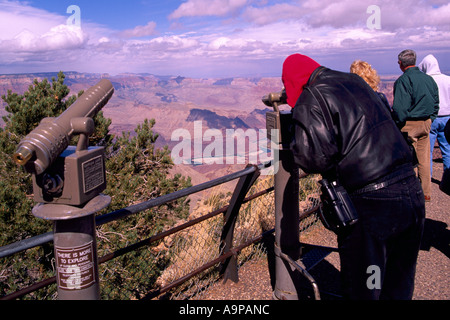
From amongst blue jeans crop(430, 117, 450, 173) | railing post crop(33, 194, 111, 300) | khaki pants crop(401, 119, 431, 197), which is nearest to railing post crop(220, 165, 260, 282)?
railing post crop(33, 194, 111, 300)

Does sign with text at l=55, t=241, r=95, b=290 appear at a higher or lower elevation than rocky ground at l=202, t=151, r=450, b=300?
higher

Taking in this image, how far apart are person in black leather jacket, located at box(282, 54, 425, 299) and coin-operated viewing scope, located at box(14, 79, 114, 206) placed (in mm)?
1055

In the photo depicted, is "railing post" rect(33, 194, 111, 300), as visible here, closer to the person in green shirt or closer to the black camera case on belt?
the black camera case on belt

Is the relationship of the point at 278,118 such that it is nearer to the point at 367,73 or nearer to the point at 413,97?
the point at 367,73

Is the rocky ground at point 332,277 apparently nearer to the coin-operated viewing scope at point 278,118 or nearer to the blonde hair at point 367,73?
the coin-operated viewing scope at point 278,118

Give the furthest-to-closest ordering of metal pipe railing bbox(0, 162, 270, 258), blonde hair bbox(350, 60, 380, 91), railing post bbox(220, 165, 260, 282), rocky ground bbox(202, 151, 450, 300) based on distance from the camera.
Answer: blonde hair bbox(350, 60, 380, 91) → rocky ground bbox(202, 151, 450, 300) → railing post bbox(220, 165, 260, 282) → metal pipe railing bbox(0, 162, 270, 258)

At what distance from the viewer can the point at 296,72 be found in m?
2.32

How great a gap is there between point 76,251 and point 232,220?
2.10 m

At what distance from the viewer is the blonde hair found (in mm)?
4603

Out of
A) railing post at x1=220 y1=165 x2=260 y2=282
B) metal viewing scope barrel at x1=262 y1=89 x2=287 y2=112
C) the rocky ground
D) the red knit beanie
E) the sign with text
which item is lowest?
the rocky ground

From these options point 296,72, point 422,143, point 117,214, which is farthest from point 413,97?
point 117,214

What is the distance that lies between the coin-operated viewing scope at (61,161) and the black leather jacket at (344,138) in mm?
1039
